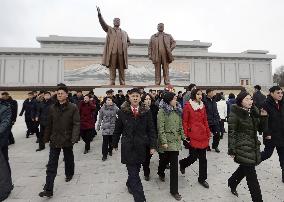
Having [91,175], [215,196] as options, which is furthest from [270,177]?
[91,175]

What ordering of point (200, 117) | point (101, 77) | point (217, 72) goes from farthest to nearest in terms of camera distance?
point (217, 72) < point (101, 77) < point (200, 117)

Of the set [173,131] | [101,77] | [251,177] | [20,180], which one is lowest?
[20,180]

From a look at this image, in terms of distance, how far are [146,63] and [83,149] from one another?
107 ft

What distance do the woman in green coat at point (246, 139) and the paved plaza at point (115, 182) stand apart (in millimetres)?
537

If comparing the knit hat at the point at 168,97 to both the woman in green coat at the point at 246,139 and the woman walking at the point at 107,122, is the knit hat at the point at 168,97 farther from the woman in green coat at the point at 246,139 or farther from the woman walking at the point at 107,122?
the woman walking at the point at 107,122

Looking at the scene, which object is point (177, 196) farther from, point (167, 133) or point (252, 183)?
point (252, 183)

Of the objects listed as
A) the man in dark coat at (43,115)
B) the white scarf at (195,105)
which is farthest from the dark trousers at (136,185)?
the man in dark coat at (43,115)

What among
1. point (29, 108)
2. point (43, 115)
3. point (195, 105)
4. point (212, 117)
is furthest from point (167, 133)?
point (29, 108)

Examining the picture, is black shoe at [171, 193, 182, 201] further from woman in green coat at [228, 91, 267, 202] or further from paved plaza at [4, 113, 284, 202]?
woman in green coat at [228, 91, 267, 202]

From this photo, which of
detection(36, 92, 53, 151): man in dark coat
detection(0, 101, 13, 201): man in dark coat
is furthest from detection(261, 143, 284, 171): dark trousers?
detection(36, 92, 53, 151): man in dark coat

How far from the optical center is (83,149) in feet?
25.7

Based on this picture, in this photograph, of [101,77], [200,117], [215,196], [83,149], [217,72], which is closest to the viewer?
[215,196]

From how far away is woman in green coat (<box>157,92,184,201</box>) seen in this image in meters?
4.21

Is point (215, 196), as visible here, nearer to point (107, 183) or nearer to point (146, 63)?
point (107, 183)
